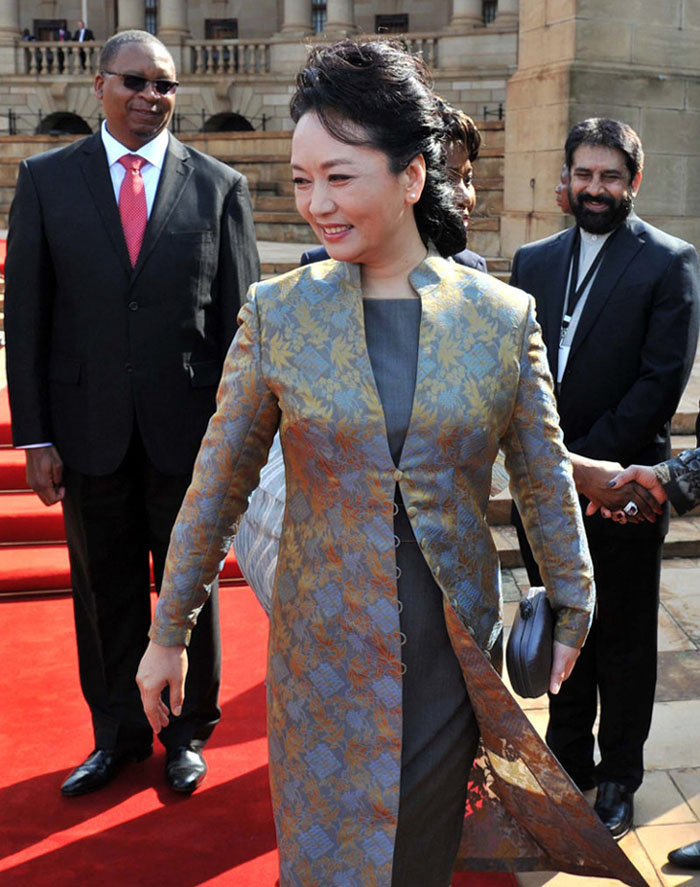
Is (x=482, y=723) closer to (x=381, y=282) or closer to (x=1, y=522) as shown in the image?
(x=381, y=282)

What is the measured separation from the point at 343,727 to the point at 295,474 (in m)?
0.45

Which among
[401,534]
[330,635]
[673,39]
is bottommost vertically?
[330,635]

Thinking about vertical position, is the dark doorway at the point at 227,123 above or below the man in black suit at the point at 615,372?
above

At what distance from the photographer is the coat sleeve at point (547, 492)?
6.68ft

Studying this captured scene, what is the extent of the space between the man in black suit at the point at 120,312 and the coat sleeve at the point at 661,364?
3.71 ft

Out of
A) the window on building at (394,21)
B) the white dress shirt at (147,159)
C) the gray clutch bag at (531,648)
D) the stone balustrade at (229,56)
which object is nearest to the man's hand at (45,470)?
the white dress shirt at (147,159)

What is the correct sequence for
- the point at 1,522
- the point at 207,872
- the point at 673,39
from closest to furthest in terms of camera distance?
the point at 207,872 < the point at 1,522 < the point at 673,39

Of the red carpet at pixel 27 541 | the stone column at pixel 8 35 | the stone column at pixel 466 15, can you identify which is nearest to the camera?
the red carpet at pixel 27 541

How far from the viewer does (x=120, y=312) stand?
10.9 ft

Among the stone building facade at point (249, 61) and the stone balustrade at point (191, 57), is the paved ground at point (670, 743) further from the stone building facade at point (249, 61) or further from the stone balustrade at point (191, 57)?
the stone balustrade at point (191, 57)

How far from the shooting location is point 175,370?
11.1ft

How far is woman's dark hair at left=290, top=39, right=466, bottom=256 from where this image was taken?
1.91m

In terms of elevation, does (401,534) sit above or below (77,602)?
above

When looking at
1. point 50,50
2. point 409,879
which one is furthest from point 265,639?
point 50,50
